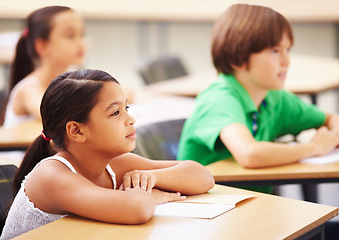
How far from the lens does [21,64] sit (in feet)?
10.1

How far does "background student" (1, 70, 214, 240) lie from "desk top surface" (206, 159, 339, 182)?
1.27 ft

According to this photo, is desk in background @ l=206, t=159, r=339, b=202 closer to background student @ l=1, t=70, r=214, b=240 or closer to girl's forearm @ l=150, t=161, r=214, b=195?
girl's forearm @ l=150, t=161, r=214, b=195

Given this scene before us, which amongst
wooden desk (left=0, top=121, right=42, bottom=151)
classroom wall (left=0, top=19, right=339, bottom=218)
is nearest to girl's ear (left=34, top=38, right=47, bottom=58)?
wooden desk (left=0, top=121, right=42, bottom=151)

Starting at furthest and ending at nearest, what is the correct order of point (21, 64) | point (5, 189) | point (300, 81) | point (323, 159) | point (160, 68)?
point (160, 68), point (300, 81), point (21, 64), point (323, 159), point (5, 189)

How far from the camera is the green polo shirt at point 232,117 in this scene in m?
2.06

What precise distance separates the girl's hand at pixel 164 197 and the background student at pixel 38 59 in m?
1.46

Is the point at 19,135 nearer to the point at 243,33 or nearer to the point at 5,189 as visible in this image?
the point at 5,189

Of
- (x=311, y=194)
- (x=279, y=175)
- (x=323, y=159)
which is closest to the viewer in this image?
(x=279, y=175)

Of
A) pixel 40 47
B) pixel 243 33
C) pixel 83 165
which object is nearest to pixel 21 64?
pixel 40 47

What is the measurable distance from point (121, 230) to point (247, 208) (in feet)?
1.01

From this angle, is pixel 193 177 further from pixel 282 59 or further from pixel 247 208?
pixel 282 59

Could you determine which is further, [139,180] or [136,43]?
[136,43]

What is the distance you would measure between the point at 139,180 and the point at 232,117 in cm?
69

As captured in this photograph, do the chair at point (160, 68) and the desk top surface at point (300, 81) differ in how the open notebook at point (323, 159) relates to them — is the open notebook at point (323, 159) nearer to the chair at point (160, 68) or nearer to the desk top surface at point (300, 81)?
the desk top surface at point (300, 81)
